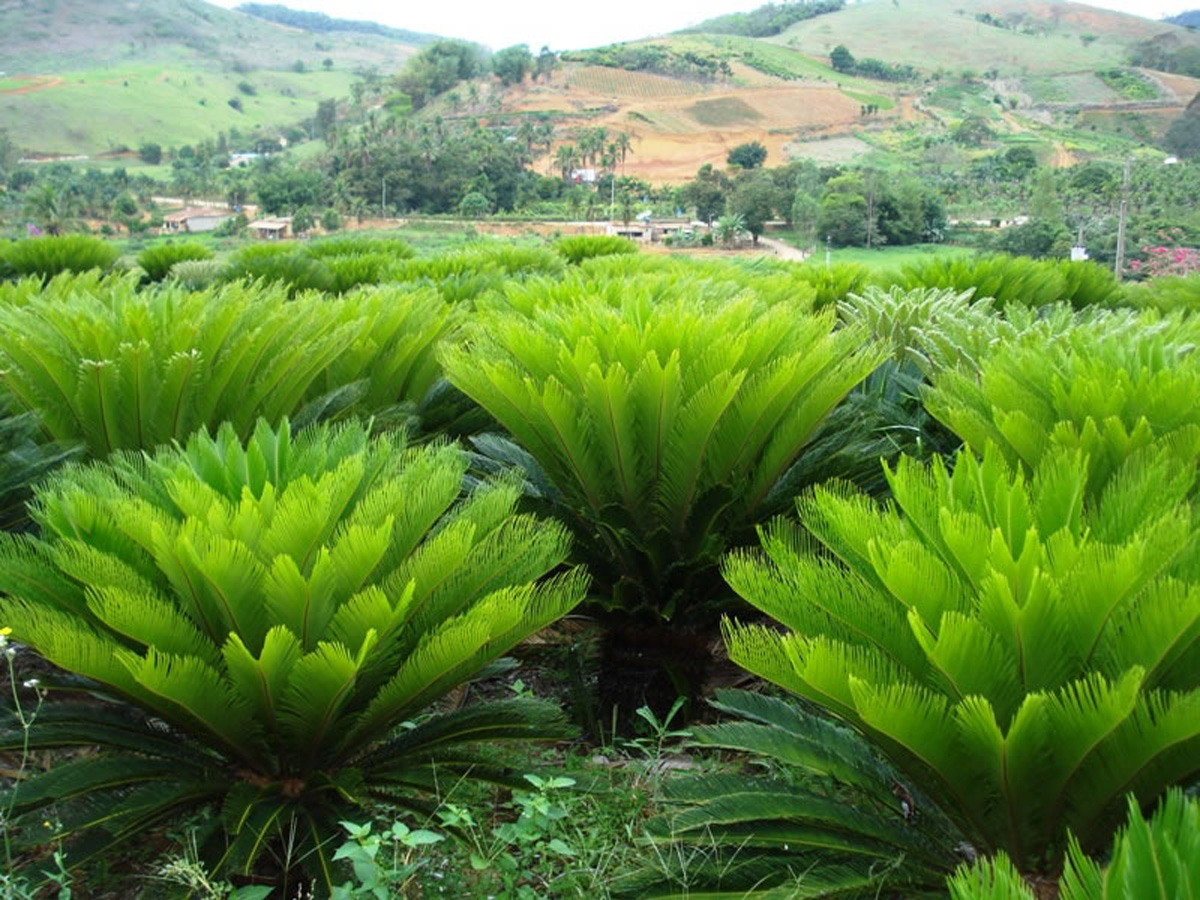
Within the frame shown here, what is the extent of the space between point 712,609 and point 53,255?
9402 mm

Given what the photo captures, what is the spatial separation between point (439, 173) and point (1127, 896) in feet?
222

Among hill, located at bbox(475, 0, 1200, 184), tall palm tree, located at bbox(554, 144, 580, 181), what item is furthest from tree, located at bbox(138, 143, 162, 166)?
tall palm tree, located at bbox(554, 144, 580, 181)

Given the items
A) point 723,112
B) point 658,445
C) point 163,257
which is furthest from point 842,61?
point 658,445

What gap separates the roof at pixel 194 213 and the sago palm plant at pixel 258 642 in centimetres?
5633

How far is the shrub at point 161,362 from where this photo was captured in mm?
Result: 3717

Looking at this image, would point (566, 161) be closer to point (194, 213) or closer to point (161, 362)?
point (194, 213)

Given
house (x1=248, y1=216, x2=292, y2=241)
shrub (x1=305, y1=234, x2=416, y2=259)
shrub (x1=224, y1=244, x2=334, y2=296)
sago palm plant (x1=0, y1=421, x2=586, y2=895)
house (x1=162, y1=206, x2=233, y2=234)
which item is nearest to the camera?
sago palm plant (x1=0, y1=421, x2=586, y2=895)

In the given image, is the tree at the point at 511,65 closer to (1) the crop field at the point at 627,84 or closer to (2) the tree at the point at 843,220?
(1) the crop field at the point at 627,84

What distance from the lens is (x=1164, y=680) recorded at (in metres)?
1.91

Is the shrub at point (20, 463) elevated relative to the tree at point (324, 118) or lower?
elevated

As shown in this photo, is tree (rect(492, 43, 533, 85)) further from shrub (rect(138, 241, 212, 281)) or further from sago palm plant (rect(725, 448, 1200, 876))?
sago palm plant (rect(725, 448, 1200, 876))

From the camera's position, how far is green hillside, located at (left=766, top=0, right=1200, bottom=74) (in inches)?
4473

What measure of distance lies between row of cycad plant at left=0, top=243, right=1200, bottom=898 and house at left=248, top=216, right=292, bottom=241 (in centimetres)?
5468

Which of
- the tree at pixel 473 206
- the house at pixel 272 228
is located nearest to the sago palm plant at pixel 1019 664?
the house at pixel 272 228
